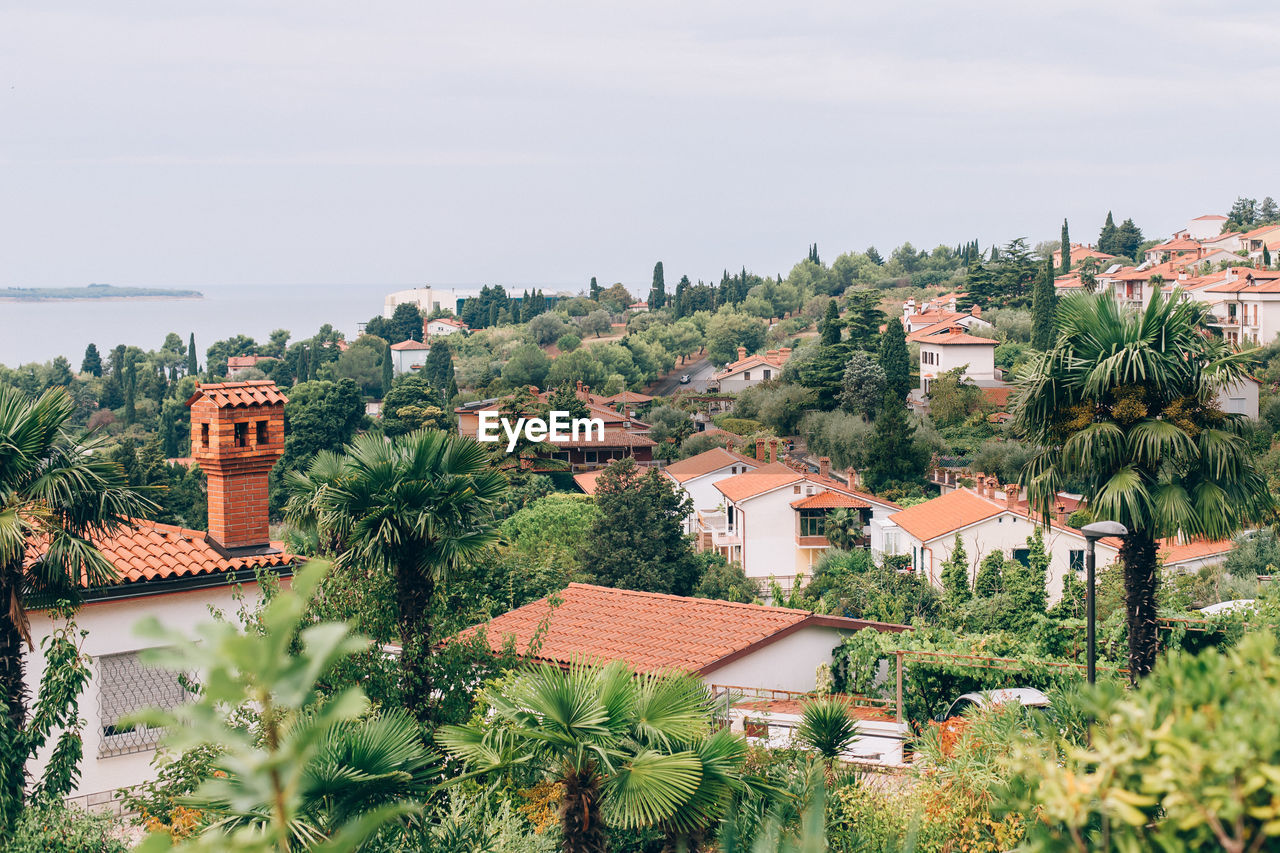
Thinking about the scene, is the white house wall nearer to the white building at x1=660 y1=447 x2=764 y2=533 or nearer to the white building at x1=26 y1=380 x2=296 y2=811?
the white building at x1=26 y1=380 x2=296 y2=811

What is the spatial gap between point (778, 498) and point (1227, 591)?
1747 cm

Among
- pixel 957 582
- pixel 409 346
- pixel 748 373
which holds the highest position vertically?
pixel 409 346

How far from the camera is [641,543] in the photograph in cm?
3366

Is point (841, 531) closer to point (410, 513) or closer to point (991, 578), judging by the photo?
point (991, 578)

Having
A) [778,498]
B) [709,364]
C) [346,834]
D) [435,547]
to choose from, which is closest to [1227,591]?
[778,498]

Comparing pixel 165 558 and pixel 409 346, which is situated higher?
pixel 409 346

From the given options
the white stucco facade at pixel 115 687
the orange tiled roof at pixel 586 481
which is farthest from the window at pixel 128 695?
the orange tiled roof at pixel 586 481

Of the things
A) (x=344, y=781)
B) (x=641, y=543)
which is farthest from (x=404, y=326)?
(x=344, y=781)

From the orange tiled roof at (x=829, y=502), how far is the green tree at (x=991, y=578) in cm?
1598

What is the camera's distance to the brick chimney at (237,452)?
34.8 ft

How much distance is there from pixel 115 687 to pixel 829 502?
33625 mm

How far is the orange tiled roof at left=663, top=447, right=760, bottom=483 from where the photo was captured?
2034 inches

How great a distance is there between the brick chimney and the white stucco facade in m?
0.86

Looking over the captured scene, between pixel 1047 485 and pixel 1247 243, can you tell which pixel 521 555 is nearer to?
pixel 1047 485
